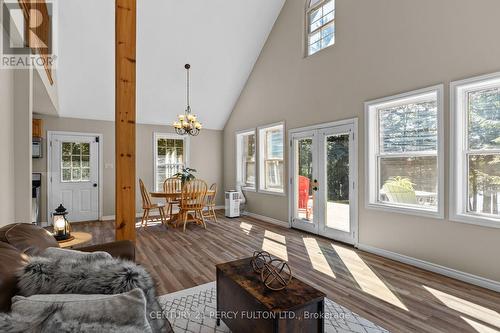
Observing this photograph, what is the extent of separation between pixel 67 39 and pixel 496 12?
6.07 m

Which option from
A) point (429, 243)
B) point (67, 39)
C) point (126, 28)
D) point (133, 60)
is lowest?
point (429, 243)

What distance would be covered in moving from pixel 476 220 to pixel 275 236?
286 cm

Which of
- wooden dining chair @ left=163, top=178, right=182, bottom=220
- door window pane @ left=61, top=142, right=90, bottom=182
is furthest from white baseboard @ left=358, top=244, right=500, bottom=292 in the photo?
door window pane @ left=61, top=142, right=90, bottom=182

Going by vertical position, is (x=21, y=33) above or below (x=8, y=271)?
above

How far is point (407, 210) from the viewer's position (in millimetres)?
3578

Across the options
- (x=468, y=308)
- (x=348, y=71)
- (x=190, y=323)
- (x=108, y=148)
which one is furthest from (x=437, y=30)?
(x=108, y=148)

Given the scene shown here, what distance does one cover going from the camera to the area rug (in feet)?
7.04

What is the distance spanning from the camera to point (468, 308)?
2.42 meters

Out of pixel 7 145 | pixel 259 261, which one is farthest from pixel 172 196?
pixel 259 261

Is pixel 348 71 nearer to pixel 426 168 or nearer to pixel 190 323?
pixel 426 168

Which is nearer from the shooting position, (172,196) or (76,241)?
(76,241)

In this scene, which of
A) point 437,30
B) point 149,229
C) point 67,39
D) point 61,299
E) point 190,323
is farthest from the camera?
point 149,229

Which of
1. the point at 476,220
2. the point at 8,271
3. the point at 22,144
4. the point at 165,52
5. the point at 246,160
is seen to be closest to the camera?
the point at 8,271

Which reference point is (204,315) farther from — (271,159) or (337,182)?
(271,159)
